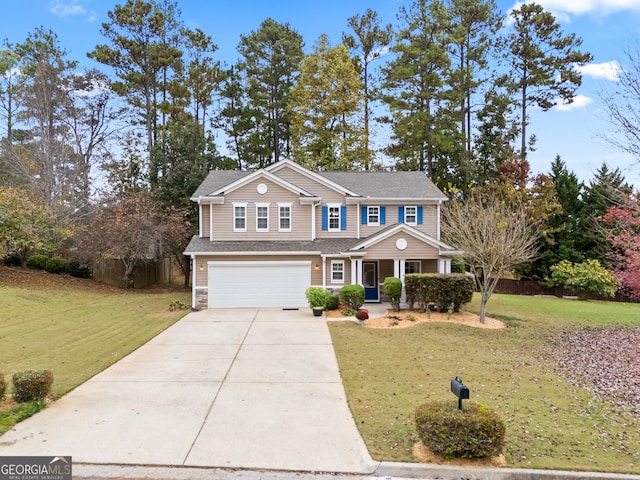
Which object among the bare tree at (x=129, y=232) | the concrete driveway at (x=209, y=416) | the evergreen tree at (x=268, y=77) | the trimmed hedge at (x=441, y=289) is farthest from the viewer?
the evergreen tree at (x=268, y=77)

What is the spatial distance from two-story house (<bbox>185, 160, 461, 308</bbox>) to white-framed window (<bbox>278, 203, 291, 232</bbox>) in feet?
0.16

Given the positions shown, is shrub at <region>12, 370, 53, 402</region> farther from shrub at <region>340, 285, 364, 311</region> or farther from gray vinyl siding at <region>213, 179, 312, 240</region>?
gray vinyl siding at <region>213, 179, 312, 240</region>

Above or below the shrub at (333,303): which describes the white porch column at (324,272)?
above

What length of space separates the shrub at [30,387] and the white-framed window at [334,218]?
593 inches

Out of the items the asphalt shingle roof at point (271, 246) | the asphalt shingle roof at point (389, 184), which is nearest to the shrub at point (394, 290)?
the asphalt shingle roof at point (271, 246)

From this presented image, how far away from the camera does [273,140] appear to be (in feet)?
114

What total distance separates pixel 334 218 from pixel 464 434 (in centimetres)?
1611

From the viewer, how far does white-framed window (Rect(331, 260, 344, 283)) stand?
63.0 feet

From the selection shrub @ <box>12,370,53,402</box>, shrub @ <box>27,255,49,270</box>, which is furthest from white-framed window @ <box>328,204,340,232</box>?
shrub @ <box>27,255,49,270</box>

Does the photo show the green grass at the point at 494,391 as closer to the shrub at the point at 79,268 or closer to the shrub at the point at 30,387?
the shrub at the point at 30,387

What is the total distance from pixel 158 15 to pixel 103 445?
32378mm

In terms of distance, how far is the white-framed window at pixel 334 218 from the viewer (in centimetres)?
2066

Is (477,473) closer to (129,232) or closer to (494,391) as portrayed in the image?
(494,391)

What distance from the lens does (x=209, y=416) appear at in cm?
646
